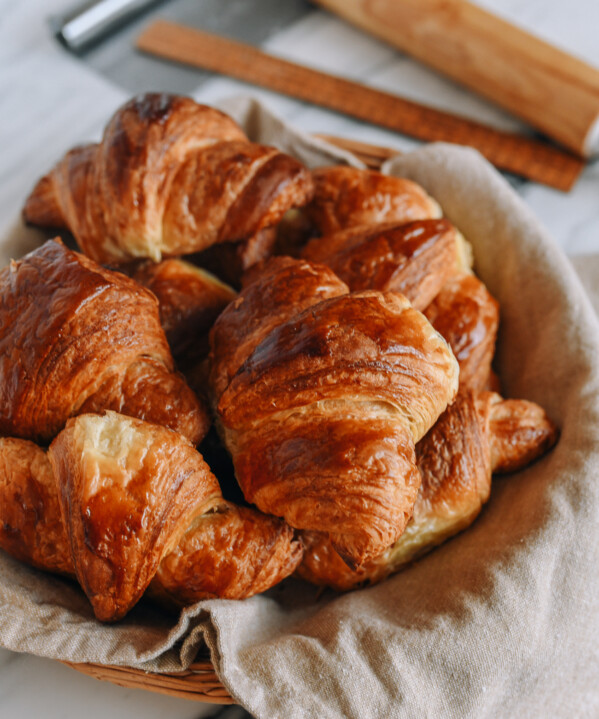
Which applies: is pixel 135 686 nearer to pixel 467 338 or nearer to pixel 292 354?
pixel 292 354

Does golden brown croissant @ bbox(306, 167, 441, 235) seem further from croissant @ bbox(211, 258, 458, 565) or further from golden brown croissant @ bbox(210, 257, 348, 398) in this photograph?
croissant @ bbox(211, 258, 458, 565)

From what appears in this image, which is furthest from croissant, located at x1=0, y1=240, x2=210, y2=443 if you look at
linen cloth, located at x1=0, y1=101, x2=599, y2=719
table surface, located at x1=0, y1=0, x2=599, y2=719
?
table surface, located at x1=0, y1=0, x2=599, y2=719

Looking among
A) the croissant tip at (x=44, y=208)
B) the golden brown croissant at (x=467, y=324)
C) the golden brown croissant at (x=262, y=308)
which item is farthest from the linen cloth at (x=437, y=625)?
the croissant tip at (x=44, y=208)

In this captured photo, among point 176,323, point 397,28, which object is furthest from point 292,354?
point 397,28

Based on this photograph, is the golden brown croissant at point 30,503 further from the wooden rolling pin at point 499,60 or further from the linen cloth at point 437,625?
the wooden rolling pin at point 499,60

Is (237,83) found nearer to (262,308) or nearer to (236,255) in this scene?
(236,255)
